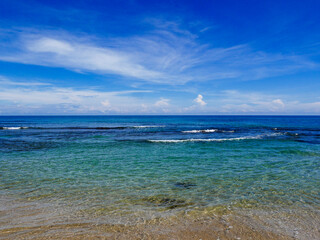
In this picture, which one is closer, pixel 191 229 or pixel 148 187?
pixel 191 229

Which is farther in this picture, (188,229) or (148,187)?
(148,187)

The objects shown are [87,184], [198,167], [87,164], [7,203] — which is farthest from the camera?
[87,164]

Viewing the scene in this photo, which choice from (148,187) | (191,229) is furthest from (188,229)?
(148,187)

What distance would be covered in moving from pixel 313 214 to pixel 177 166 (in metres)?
8.62

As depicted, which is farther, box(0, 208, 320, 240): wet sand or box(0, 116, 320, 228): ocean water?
box(0, 116, 320, 228): ocean water

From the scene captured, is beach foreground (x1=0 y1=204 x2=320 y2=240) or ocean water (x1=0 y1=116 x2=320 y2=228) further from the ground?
beach foreground (x1=0 y1=204 x2=320 y2=240)

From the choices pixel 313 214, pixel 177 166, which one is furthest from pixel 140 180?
pixel 313 214

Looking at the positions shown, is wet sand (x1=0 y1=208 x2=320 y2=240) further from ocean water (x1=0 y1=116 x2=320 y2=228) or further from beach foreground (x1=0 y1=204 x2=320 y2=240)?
ocean water (x1=0 y1=116 x2=320 y2=228)

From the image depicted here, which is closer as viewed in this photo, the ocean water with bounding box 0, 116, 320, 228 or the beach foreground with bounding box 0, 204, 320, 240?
the beach foreground with bounding box 0, 204, 320, 240

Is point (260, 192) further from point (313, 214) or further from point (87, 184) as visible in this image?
point (87, 184)

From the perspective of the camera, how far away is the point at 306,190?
31.3ft

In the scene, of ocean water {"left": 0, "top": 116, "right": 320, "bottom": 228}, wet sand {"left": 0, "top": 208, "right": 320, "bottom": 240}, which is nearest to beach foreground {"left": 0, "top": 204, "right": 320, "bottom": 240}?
wet sand {"left": 0, "top": 208, "right": 320, "bottom": 240}

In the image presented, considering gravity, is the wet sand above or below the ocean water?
above

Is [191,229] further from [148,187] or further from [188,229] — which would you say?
[148,187]
